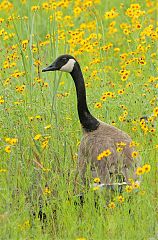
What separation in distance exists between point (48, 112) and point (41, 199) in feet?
3.95

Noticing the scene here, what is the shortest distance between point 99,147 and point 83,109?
0.57 metres

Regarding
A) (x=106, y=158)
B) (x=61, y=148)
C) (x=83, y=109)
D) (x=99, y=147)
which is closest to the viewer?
(x=106, y=158)

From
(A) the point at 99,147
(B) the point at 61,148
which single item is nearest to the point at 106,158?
(A) the point at 99,147

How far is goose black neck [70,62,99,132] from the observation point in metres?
6.48

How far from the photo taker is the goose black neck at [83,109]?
6477 millimetres

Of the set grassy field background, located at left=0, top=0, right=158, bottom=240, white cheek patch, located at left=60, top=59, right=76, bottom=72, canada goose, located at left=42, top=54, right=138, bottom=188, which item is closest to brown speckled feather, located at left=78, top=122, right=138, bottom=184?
canada goose, located at left=42, top=54, right=138, bottom=188

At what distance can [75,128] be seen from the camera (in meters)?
6.98

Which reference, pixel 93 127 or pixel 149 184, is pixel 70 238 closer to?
pixel 149 184

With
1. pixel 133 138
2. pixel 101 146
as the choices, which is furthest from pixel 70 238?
pixel 133 138

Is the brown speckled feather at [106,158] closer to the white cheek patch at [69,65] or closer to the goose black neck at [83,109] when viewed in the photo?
the goose black neck at [83,109]

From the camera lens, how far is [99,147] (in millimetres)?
6109

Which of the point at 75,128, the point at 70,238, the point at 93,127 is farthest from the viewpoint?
the point at 75,128

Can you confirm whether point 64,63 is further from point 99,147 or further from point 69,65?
point 99,147

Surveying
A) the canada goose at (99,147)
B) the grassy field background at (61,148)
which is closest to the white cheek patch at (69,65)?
the canada goose at (99,147)
